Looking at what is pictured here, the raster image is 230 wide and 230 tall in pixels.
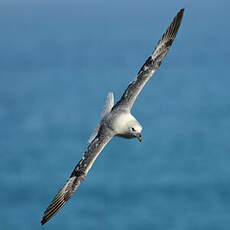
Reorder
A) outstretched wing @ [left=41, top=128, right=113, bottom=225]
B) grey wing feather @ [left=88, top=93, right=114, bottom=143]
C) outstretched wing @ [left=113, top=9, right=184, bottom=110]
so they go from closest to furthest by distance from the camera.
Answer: outstretched wing @ [left=41, top=128, right=113, bottom=225] < outstretched wing @ [left=113, top=9, right=184, bottom=110] < grey wing feather @ [left=88, top=93, right=114, bottom=143]

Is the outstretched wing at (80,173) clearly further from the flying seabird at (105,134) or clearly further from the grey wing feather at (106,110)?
the grey wing feather at (106,110)

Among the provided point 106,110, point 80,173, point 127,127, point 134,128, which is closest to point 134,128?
point 134,128

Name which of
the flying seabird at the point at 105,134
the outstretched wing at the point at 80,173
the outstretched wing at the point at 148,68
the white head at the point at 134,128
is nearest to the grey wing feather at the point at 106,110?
the flying seabird at the point at 105,134

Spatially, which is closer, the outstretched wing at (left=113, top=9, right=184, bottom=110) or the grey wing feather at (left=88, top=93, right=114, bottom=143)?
the outstretched wing at (left=113, top=9, right=184, bottom=110)

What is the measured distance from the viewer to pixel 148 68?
8.45 m

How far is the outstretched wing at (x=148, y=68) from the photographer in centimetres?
810

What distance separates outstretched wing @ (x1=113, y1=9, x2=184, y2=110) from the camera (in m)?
8.10

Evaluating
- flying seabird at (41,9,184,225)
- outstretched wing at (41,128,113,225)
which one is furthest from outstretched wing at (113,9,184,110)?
outstretched wing at (41,128,113,225)

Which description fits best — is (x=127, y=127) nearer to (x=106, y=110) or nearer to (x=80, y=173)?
(x=80, y=173)

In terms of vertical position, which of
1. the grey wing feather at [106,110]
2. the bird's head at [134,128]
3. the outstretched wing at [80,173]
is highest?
the grey wing feather at [106,110]

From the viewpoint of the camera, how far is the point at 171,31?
8.73 metres

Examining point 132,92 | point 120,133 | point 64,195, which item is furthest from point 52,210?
point 132,92

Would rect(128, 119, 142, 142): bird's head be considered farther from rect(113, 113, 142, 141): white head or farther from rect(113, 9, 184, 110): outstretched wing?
rect(113, 9, 184, 110): outstretched wing

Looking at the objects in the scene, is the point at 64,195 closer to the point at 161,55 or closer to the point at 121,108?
the point at 121,108
